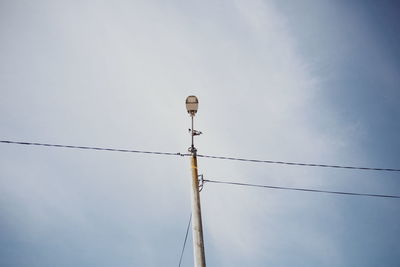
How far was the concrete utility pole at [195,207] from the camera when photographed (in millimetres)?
4743

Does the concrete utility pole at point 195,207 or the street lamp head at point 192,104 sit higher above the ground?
the street lamp head at point 192,104

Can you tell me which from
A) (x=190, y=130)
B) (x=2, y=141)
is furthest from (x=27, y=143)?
(x=190, y=130)

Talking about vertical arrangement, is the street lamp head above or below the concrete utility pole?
above

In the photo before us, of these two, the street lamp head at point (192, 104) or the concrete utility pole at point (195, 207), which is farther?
the street lamp head at point (192, 104)

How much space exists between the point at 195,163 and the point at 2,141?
5452 mm

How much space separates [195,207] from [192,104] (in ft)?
8.91

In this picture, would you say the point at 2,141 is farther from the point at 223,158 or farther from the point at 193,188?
the point at 223,158

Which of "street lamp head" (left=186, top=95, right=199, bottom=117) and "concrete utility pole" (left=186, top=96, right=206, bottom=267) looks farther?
"street lamp head" (left=186, top=95, right=199, bottom=117)

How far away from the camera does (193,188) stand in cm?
574

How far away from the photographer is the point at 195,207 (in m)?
5.37

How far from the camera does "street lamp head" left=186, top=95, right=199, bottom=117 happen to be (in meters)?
6.79

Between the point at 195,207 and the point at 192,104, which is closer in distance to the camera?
the point at 195,207

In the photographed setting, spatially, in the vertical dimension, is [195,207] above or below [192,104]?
below

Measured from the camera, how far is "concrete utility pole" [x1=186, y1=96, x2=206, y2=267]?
4.74 metres
